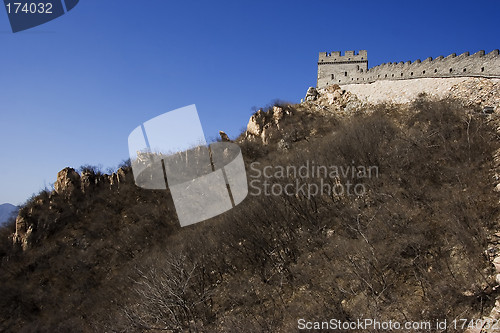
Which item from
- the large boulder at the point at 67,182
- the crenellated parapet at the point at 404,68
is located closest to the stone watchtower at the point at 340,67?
the crenellated parapet at the point at 404,68

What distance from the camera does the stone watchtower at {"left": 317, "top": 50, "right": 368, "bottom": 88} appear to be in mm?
28716

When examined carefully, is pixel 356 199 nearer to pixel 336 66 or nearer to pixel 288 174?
pixel 288 174

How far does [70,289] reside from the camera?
1983cm

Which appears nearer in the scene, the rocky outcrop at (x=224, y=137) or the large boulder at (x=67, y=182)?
the large boulder at (x=67, y=182)

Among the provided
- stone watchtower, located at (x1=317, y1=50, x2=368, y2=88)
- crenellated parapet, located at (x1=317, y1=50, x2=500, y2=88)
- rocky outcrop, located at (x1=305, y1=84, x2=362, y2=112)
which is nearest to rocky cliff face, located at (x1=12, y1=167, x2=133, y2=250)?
rocky outcrop, located at (x1=305, y1=84, x2=362, y2=112)

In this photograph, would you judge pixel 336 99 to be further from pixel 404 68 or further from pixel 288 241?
pixel 288 241

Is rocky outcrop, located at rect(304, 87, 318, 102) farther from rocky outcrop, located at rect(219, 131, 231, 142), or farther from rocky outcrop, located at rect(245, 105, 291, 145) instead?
rocky outcrop, located at rect(219, 131, 231, 142)

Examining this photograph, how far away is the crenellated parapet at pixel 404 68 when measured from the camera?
17.2 metres

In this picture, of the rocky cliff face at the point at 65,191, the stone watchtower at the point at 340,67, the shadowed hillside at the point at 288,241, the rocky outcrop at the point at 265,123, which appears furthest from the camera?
the stone watchtower at the point at 340,67

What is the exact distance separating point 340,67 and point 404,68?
26.1ft

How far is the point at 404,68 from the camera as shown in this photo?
23.0m

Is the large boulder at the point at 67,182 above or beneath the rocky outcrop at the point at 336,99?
beneath

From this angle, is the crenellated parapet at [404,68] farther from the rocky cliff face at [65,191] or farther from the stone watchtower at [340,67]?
the rocky cliff face at [65,191]

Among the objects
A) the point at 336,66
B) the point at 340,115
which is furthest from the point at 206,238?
the point at 336,66
